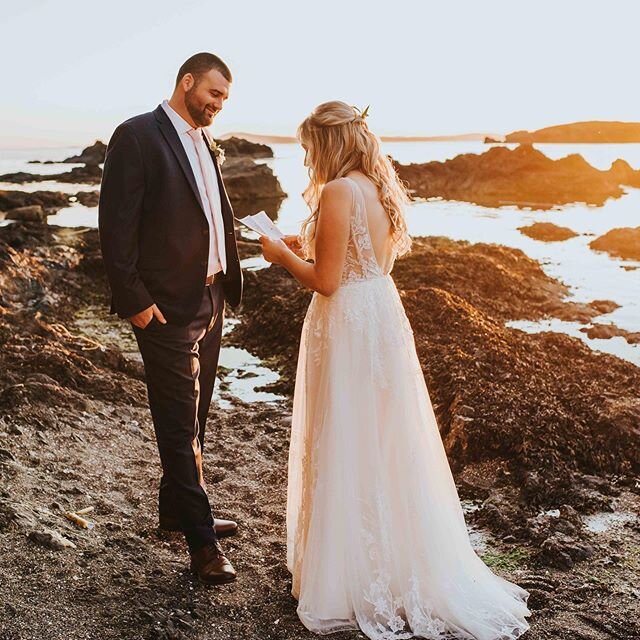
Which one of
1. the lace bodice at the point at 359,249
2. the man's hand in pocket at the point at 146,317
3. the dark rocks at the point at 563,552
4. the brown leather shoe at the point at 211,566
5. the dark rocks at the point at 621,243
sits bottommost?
the dark rocks at the point at 563,552

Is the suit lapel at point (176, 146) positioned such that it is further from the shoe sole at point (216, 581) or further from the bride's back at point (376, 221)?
the shoe sole at point (216, 581)

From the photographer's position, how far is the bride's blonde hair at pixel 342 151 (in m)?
3.80

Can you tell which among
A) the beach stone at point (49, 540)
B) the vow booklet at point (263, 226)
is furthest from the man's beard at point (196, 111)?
the beach stone at point (49, 540)

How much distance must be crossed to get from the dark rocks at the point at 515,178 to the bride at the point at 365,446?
33.8 meters

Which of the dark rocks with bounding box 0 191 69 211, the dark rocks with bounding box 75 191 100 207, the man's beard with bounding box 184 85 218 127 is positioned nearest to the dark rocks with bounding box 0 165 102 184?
the dark rocks with bounding box 75 191 100 207

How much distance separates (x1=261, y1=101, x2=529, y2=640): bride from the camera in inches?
152

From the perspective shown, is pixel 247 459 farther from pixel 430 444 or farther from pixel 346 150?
pixel 346 150

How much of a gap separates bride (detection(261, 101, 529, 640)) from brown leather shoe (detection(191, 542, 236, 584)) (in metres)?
0.37

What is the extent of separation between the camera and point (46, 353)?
8008mm

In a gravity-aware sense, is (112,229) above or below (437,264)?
above

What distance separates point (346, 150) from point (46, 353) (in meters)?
5.14

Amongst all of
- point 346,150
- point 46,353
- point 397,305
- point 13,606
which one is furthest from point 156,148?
point 46,353

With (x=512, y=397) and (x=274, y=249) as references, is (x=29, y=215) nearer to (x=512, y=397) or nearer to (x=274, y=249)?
(x=512, y=397)

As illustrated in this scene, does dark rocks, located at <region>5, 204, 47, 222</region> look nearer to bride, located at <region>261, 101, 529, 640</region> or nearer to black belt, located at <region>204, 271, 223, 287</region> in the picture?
black belt, located at <region>204, 271, 223, 287</region>
